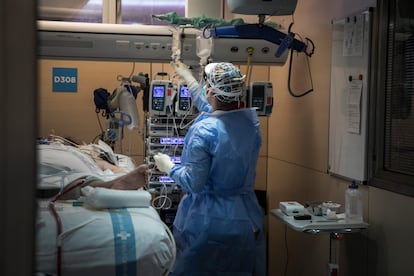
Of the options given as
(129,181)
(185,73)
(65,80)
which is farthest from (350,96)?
(65,80)

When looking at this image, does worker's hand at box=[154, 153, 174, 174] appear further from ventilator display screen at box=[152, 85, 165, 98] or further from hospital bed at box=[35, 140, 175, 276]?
hospital bed at box=[35, 140, 175, 276]

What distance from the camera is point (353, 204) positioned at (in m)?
2.87

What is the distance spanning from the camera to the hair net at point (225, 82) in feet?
9.78

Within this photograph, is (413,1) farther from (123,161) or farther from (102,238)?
(123,161)

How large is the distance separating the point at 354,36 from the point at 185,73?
46.6 inches

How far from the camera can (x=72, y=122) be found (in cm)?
488

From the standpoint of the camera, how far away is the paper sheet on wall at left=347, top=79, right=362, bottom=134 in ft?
9.70

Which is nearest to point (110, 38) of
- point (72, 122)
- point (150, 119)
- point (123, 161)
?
point (150, 119)

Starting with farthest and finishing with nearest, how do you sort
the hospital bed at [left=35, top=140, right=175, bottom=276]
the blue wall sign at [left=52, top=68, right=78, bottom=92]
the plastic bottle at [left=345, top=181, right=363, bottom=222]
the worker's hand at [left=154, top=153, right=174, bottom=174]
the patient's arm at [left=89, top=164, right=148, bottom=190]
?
1. the blue wall sign at [left=52, top=68, right=78, bottom=92]
2. the worker's hand at [left=154, top=153, right=174, bottom=174]
3. the plastic bottle at [left=345, top=181, right=363, bottom=222]
4. the patient's arm at [left=89, top=164, right=148, bottom=190]
5. the hospital bed at [left=35, top=140, right=175, bottom=276]

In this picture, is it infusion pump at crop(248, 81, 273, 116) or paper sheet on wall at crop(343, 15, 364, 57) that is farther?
infusion pump at crop(248, 81, 273, 116)

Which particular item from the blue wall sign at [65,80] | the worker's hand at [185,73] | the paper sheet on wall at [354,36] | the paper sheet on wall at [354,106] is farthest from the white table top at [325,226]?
the blue wall sign at [65,80]

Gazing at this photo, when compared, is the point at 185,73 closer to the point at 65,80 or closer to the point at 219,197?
the point at 219,197

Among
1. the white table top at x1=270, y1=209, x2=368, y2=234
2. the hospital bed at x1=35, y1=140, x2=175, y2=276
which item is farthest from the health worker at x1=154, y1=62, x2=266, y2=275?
the hospital bed at x1=35, y1=140, x2=175, y2=276

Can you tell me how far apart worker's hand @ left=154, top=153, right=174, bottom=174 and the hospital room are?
0.02 metres
